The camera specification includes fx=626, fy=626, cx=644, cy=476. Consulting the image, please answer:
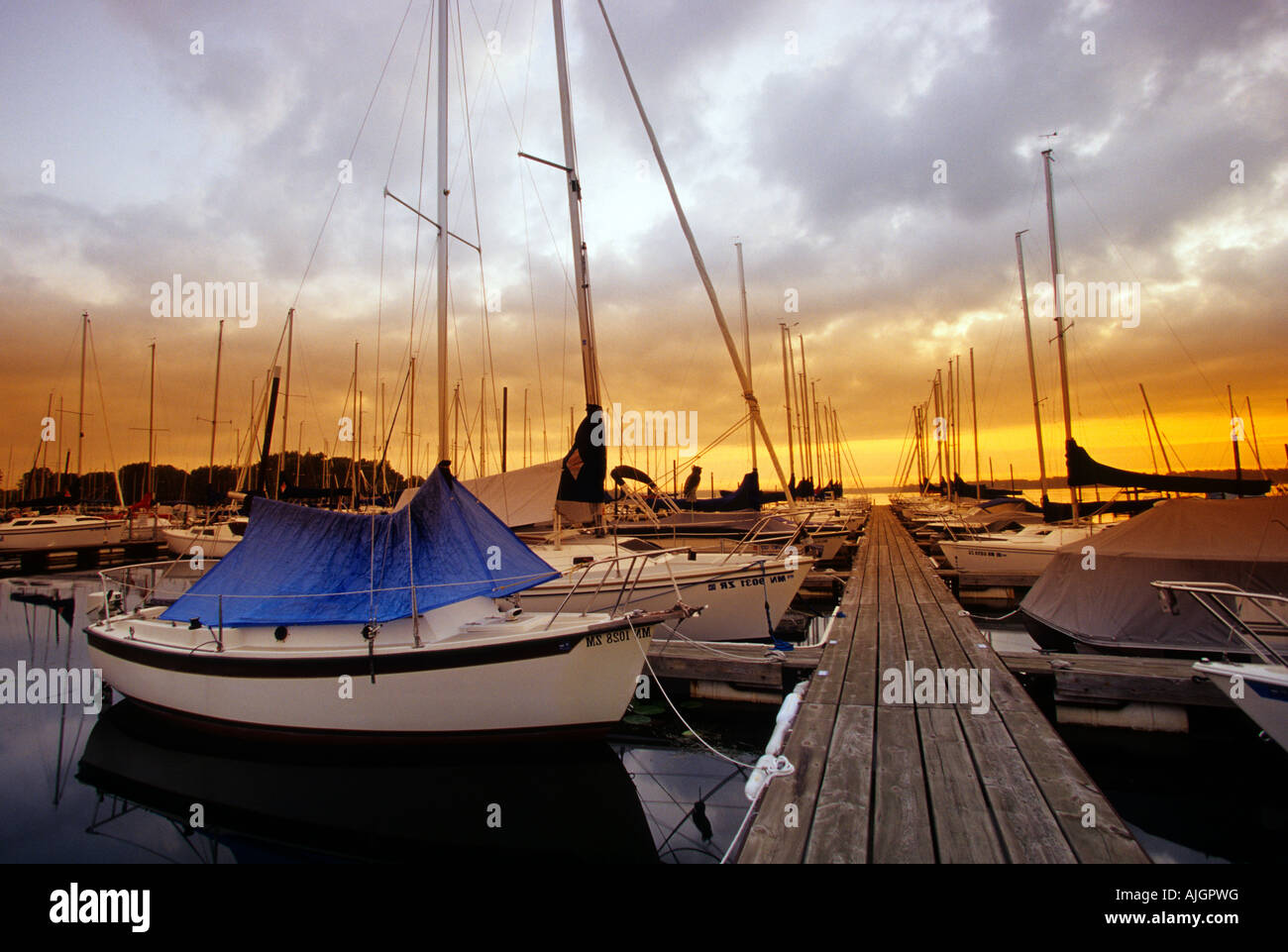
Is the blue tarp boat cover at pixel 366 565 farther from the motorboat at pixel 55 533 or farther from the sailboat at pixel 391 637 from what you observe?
the motorboat at pixel 55 533

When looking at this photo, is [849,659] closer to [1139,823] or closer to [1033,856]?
[1139,823]

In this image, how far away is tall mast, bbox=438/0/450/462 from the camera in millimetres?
9852

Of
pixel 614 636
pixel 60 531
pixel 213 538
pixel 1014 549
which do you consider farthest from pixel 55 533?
pixel 1014 549

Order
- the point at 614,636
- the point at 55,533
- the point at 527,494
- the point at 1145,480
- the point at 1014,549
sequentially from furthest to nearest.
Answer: the point at 55,533 → the point at 1014,549 → the point at 527,494 → the point at 1145,480 → the point at 614,636

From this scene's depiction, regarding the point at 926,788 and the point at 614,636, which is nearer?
the point at 926,788

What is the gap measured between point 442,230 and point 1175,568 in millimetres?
13800

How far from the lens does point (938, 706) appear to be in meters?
7.83

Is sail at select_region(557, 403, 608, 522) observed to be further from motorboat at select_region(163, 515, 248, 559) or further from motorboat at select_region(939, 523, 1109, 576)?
motorboat at select_region(163, 515, 248, 559)

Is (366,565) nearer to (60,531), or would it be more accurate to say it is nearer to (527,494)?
(527,494)

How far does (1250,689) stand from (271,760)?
1178 cm

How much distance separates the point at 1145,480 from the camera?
545 inches

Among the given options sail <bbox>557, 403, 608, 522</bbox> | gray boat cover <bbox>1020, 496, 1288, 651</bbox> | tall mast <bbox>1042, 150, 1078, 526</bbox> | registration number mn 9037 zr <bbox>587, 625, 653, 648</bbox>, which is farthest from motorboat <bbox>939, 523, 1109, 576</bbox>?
registration number mn 9037 zr <bbox>587, 625, 653, 648</bbox>

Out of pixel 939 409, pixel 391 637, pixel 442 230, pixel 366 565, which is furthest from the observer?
pixel 939 409
